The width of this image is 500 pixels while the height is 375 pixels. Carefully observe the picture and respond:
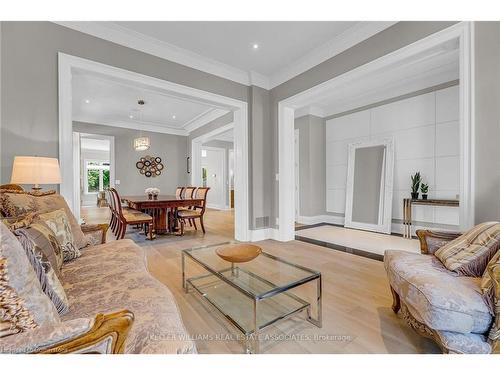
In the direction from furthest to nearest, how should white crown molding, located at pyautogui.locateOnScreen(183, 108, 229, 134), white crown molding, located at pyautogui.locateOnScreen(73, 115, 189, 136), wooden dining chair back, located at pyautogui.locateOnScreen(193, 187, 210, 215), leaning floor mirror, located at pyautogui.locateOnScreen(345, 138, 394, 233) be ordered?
white crown molding, located at pyautogui.locateOnScreen(73, 115, 189, 136) < white crown molding, located at pyautogui.locateOnScreen(183, 108, 229, 134) < wooden dining chair back, located at pyautogui.locateOnScreen(193, 187, 210, 215) < leaning floor mirror, located at pyautogui.locateOnScreen(345, 138, 394, 233)

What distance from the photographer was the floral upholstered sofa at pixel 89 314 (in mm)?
667

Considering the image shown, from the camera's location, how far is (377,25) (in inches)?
101

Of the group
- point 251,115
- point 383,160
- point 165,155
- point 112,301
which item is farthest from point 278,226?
point 165,155

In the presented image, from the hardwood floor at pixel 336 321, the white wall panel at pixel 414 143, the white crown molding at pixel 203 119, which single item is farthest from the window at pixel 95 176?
the white wall panel at pixel 414 143

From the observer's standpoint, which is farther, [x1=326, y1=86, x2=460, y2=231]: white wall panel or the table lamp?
[x1=326, y1=86, x2=460, y2=231]: white wall panel

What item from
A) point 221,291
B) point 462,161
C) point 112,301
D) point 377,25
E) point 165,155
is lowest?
point 221,291

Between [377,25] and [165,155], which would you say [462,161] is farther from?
[165,155]

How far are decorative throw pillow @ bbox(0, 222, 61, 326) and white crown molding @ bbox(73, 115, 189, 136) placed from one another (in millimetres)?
6297

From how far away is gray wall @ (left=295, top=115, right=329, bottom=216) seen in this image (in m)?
5.38

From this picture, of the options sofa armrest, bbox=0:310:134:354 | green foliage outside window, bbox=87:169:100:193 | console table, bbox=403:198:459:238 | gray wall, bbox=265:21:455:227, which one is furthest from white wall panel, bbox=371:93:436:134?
green foliage outside window, bbox=87:169:100:193

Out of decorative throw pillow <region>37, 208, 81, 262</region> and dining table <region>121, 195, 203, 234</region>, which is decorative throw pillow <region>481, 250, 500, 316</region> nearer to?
decorative throw pillow <region>37, 208, 81, 262</region>

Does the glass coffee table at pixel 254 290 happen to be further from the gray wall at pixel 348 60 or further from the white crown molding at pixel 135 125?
the white crown molding at pixel 135 125

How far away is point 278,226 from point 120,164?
497cm

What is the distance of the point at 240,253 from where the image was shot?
1857 millimetres
